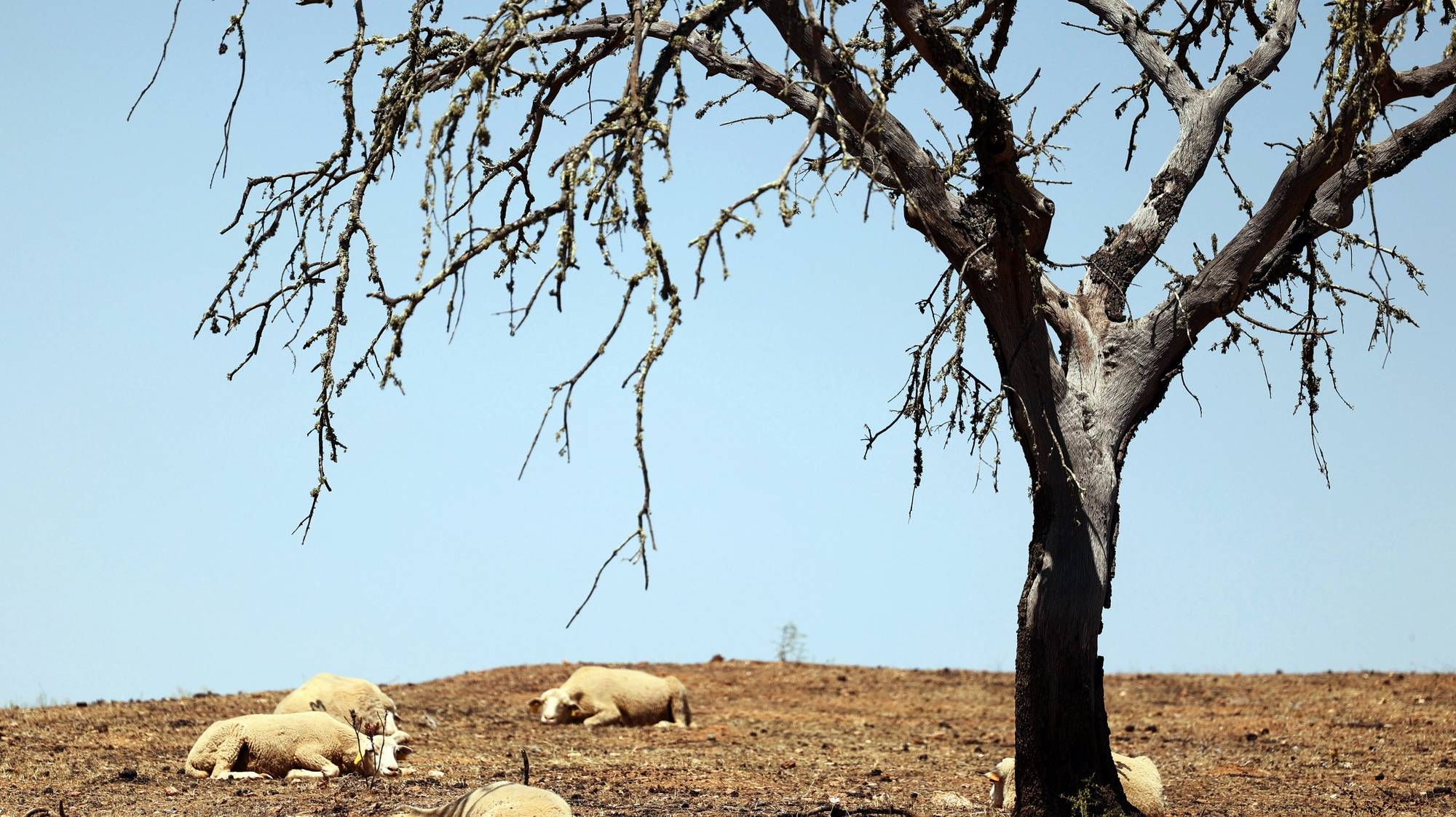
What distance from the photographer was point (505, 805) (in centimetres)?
695

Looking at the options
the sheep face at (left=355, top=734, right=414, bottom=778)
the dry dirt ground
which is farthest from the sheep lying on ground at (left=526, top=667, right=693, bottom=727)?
the sheep face at (left=355, top=734, right=414, bottom=778)

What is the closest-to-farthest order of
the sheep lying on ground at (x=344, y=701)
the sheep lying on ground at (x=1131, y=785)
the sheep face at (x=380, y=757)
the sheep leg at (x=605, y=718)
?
the sheep lying on ground at (x=1131, y=785), the sheep face at (x=380, y=757), the sheep lying on ground at (x=344, y=701), the sheep leg at (x=605, y=718)

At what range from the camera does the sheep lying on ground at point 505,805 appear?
6910 millimetres

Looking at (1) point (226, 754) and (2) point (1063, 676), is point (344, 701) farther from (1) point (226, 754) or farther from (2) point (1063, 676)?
(2) point (1063, 676)

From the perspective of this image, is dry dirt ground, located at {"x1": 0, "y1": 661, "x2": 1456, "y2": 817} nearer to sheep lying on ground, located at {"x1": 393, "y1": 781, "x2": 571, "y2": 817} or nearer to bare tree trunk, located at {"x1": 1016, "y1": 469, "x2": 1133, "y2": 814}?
bare tree trunk, located at {"x1": 1016, "y1": 469, "x2": 1133, "y2": 814}

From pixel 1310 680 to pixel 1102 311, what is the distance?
481 inches

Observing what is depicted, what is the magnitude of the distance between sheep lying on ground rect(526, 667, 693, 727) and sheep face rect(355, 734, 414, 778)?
3.52 meters

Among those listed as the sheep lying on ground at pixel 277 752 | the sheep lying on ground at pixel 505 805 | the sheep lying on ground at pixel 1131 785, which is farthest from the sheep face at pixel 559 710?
the sheep lying on ground at pixel 505 805

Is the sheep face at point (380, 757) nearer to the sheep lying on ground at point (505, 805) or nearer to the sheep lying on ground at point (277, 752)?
the sheep lying on ground at point (277, 752)

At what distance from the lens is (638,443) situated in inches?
225

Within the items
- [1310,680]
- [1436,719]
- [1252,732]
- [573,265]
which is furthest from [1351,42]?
[1310,680]

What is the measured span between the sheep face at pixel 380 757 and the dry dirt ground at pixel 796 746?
21 centimetres

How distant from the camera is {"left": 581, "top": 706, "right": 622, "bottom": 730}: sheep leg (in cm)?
1427

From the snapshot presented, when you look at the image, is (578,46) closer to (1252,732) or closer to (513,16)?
(513,16)
